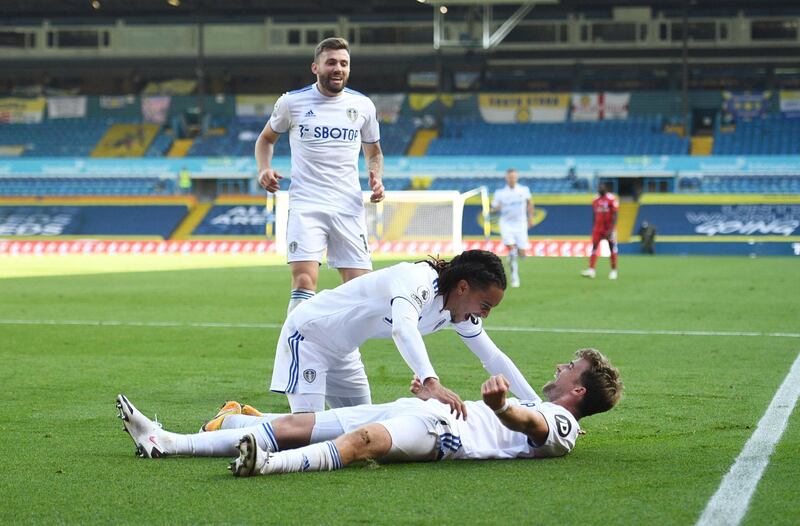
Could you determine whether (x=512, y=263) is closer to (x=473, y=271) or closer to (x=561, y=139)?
(x=473, y=271)

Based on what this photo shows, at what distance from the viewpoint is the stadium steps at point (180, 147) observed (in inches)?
1999

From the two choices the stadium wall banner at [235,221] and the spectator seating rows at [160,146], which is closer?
the stadium wall banner at [235,221]

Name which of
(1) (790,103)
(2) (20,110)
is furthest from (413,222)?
(2) (20,110)

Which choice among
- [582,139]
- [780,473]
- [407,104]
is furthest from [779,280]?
[407,104]

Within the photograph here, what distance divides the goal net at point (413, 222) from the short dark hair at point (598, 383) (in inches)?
1194

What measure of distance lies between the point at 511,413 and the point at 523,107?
153 feet

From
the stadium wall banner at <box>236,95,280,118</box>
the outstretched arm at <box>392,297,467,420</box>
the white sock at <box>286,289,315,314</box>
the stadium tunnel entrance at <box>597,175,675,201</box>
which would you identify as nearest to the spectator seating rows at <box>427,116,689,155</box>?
the stadium tunnel entrance at <box>597,175,675,201</box>

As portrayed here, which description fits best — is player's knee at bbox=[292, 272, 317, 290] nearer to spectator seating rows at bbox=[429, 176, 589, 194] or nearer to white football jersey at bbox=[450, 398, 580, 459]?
white football jersey at bbox=[450, 398, 580, 459]

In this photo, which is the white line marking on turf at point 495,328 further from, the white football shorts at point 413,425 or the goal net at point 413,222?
the goal net at point 413,222

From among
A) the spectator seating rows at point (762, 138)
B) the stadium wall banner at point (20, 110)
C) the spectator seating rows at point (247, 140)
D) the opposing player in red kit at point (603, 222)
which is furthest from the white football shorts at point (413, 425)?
the stadium wall banner at point (20, 110)

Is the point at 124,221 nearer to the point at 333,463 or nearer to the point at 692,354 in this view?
the point at 692,354

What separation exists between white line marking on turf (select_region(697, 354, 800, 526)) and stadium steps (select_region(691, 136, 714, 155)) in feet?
131

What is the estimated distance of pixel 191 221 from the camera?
4447 cm

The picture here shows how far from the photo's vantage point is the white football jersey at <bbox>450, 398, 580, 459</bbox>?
5719mm
